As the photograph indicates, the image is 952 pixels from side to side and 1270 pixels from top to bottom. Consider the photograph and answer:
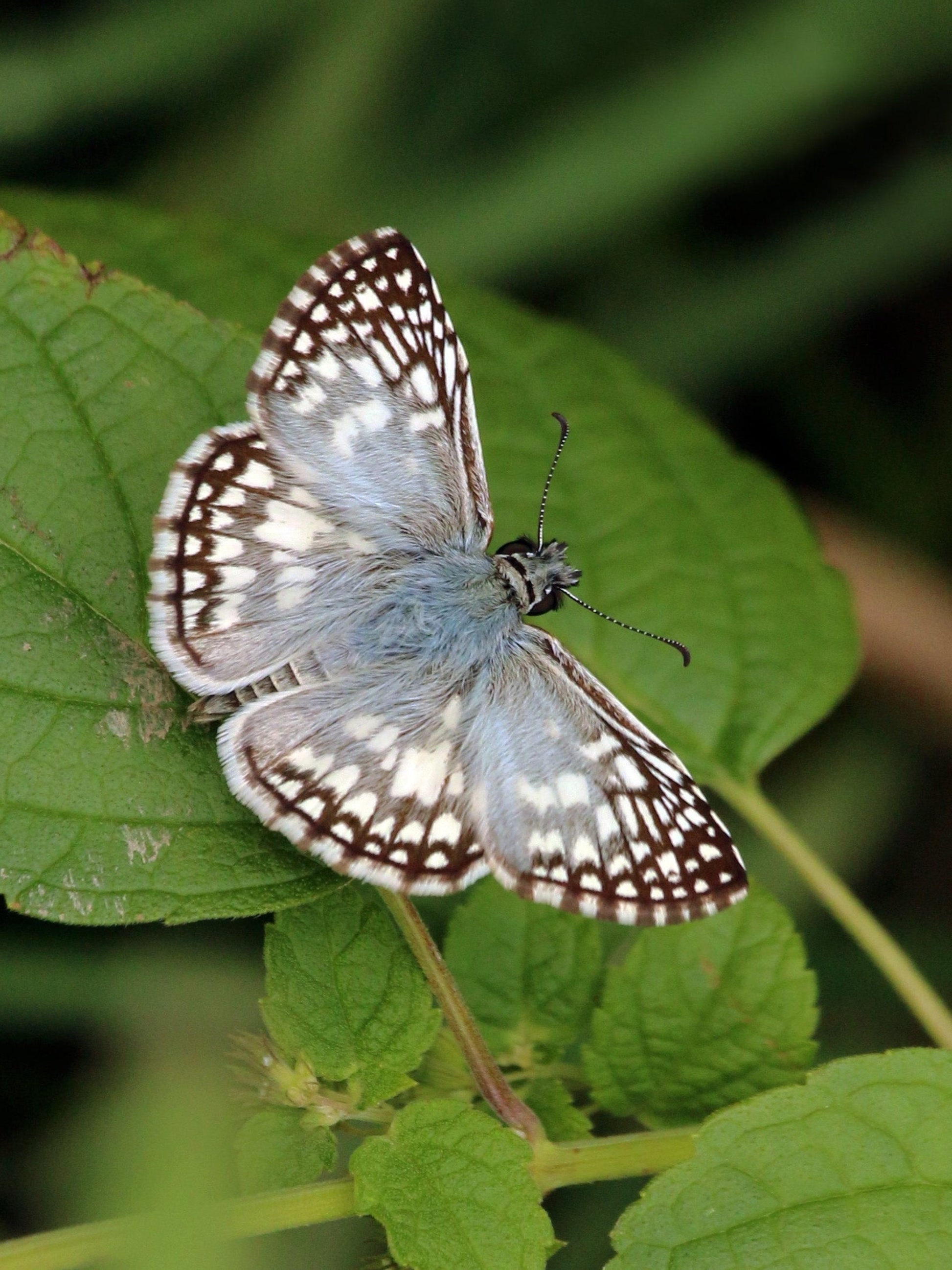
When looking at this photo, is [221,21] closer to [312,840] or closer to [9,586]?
[9,586]

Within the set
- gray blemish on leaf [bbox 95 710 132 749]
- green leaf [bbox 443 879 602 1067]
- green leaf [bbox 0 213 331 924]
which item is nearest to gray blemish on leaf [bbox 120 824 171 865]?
green leaf [bbox 0 213 331 924]

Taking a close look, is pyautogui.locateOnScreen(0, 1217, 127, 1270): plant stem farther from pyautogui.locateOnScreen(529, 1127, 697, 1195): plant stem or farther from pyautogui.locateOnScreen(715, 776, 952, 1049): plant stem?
pyautogui.locateOnScreen(715, 776, 952, 1049): plant stem

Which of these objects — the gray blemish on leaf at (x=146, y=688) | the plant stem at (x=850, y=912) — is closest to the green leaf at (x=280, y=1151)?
the gray blemish on leaf at (x=146, y=688)

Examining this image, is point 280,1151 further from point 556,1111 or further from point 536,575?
point 536,575

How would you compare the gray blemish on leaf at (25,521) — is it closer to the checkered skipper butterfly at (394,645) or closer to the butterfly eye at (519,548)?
the checkered skipper butterfly at (394,645)

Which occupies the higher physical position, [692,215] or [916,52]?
[916,52]

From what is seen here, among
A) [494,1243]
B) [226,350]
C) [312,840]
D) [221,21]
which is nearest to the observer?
[494,1243]

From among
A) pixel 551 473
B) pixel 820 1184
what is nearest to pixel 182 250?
pixel 551 473

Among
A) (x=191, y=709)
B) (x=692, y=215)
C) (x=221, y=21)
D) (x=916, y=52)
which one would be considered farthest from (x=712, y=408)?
(x=191, y=709)
